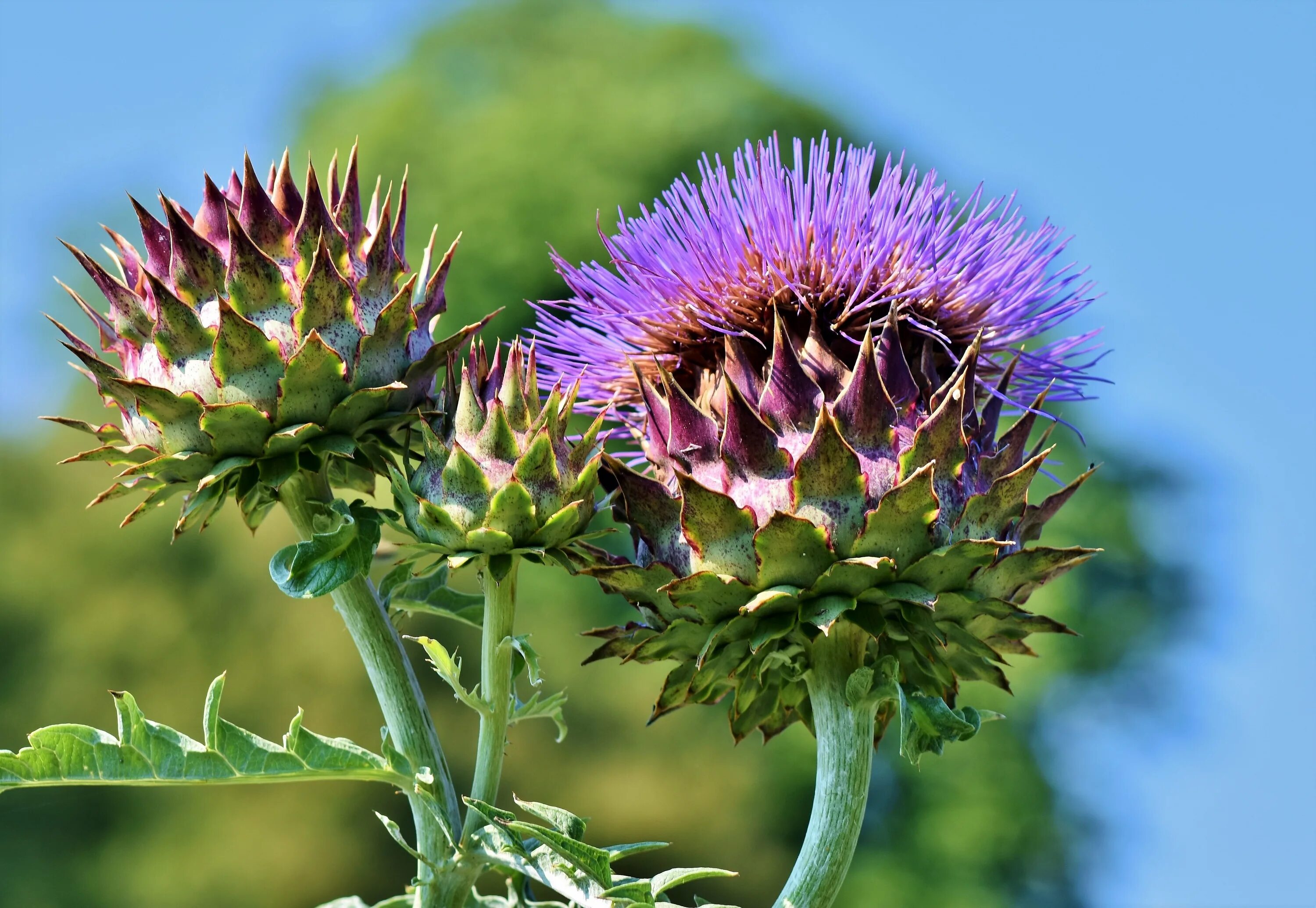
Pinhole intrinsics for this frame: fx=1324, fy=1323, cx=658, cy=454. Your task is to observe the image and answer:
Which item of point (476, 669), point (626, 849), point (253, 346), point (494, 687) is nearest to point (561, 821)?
point (626, 849)

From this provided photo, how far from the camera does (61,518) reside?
960cm

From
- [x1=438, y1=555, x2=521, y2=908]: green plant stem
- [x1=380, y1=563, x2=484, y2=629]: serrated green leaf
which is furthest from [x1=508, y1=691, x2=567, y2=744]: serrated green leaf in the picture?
[x1=380, y1=563, x2=484, y2=629]: serrated green leaf

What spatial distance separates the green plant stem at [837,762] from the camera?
1781mm

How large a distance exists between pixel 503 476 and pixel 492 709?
33 centimetres

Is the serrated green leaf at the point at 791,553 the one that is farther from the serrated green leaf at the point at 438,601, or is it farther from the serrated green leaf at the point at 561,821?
the serrated green leaf at the point at 438,601

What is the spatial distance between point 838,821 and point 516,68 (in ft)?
45.6

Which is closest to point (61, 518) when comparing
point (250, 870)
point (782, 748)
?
point (250, 870)

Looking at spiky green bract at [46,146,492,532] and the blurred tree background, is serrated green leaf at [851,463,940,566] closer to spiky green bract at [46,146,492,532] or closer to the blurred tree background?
spiky green bract at [46,146,492,532]

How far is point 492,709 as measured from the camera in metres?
1.79

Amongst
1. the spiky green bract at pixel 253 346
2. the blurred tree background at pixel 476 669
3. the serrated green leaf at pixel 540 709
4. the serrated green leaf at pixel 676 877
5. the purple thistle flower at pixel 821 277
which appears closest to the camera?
the serrated green leaf at pixel 676 877

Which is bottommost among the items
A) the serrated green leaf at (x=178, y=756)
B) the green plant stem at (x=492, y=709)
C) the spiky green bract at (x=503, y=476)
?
the serrated green leaf at (x=178, y=756)

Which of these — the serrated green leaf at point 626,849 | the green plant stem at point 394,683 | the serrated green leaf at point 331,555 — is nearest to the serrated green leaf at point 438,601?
the green plant stem at point 394,683

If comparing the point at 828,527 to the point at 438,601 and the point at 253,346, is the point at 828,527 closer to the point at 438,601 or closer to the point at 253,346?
the point at 438,601

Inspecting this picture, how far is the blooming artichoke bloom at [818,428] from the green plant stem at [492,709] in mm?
139
